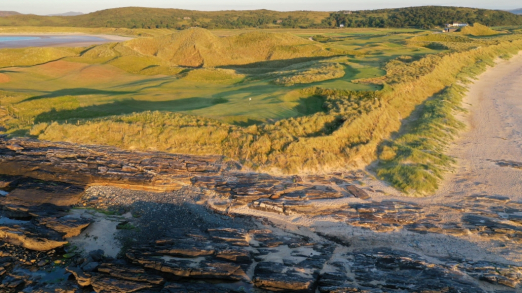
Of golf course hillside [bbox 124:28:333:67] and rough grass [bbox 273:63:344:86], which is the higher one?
golf course hillside [bbox 124:28:333:67]

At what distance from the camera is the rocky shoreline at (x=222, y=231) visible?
10344mm

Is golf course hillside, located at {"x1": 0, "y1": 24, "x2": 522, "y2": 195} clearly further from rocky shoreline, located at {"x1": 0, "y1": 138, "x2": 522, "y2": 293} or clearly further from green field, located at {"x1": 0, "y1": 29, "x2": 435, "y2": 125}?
rocky shoreline, located at {"x1": 0, "y1": 138, "x2": 522, "y2": 293}

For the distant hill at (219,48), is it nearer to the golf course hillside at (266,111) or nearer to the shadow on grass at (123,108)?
the golf course hillside at (266,111)

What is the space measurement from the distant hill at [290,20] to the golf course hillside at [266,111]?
83018 millimetres

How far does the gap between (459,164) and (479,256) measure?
7.66 meters

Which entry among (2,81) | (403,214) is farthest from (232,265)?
(2,81)

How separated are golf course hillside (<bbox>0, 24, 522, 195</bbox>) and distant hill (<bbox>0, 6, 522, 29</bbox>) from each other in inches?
3268

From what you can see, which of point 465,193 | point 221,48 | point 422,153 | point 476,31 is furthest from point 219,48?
point 476,31

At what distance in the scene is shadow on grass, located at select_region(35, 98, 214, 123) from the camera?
72.8ft

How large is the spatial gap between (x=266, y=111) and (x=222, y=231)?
9546 millimetres

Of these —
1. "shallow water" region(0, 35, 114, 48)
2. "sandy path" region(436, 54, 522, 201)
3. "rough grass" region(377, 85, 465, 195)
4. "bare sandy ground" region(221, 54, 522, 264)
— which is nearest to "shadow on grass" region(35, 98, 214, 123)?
"bare sandy ground" region(221, 54, 522, 264)

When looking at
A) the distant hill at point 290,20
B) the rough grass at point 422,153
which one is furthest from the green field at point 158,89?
the distant hill at point 290,20

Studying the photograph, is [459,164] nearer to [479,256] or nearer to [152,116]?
[479,256]

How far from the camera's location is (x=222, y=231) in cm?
1248
